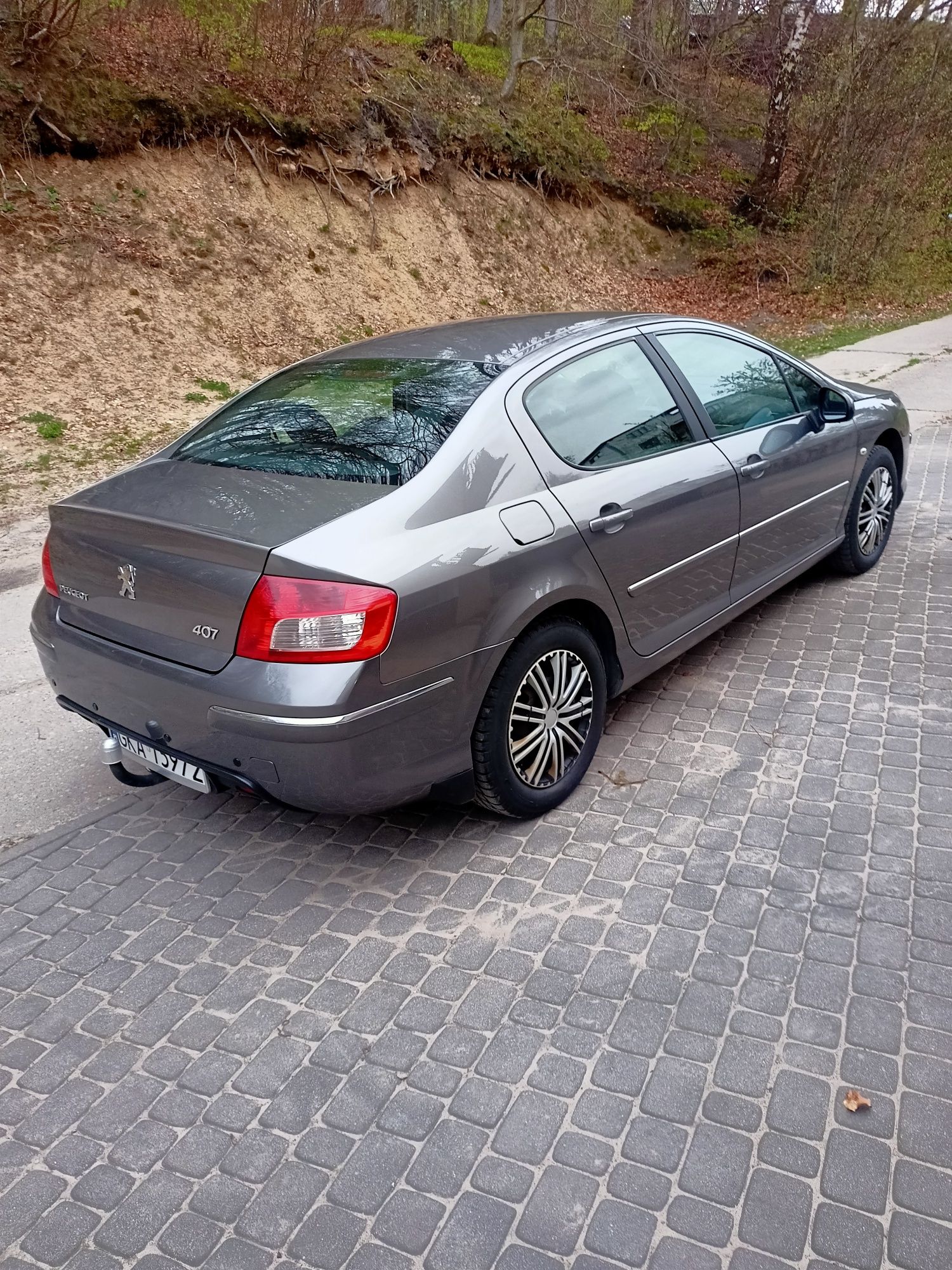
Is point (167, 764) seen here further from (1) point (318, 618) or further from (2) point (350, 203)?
(2) point (350, 203)

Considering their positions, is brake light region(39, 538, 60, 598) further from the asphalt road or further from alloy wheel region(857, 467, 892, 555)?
alloy wheel region(857, 467, 892, 555)

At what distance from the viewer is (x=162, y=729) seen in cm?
321

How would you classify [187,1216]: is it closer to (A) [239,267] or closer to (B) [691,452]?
(B) [691,452]

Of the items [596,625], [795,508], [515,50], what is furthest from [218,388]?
[515,50]

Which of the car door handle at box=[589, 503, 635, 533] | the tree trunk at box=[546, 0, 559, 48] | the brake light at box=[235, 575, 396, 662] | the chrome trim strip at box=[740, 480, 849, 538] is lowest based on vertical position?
the chrome trim strip at box=[740, 480, 849, 538]

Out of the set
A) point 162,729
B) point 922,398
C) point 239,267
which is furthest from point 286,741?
point 239,267

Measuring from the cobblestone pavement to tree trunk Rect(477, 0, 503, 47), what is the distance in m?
24.4

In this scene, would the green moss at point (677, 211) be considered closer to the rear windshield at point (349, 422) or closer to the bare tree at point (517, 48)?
the bare tree at point (517, 48)

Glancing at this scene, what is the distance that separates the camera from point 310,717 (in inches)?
114

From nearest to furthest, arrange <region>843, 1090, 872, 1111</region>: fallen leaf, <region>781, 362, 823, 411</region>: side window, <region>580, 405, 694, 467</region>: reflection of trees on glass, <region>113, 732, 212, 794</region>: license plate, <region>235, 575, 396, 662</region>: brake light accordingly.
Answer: <region>843, 1090, 872, 1111</region>: fallen leaf, <region>235, 575, 396, 662</region>: brake light, <region>113, 732, 212, 794</region>: license plate, <region>580, 405, 694, 467</region>: reflection of trees on glass, <region>781, 362, 823, 411</region>: side window

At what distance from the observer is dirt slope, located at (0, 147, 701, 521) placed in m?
9.65

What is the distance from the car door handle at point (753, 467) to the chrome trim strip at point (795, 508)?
0.23 metres

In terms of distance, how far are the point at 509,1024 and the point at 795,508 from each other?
121 inches

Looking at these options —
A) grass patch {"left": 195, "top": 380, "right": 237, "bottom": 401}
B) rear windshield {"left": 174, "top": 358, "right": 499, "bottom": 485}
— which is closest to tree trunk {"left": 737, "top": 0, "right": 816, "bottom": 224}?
grass patch {"left": 195, "top": 380, "right": 237, "bottom": 401}
